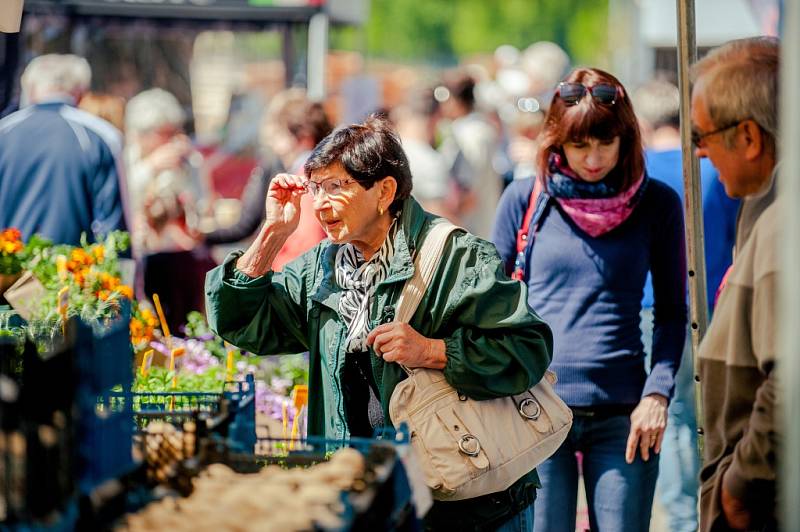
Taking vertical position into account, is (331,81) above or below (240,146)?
above

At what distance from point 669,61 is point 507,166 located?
200 inches

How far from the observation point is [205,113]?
1538 cm

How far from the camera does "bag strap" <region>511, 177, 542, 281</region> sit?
3.90 meters

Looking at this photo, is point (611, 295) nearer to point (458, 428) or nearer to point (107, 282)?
point (458, 428)

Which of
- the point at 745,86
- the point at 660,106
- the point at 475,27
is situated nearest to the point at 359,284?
the point at 745,86

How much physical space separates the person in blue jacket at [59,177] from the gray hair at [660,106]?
2826 mm

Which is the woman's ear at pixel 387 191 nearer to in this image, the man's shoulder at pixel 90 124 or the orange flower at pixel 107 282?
the orange flower at pixel 107 282

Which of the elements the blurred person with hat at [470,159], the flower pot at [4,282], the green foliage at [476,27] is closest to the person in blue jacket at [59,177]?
the flower pot at [4,282]

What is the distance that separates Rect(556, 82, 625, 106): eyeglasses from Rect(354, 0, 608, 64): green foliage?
40.1 m

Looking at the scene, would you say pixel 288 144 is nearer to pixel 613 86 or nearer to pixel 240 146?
pixel 613 86

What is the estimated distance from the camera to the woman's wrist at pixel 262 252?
10.5 feet

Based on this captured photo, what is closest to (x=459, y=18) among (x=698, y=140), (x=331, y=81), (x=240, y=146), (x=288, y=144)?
(x=331, y=81)

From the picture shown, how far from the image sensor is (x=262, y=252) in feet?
10.6

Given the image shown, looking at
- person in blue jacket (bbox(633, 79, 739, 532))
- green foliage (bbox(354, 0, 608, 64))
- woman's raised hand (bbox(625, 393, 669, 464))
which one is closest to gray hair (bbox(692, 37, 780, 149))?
woman's raised hand (bbox(625, 393, 669, 464))
